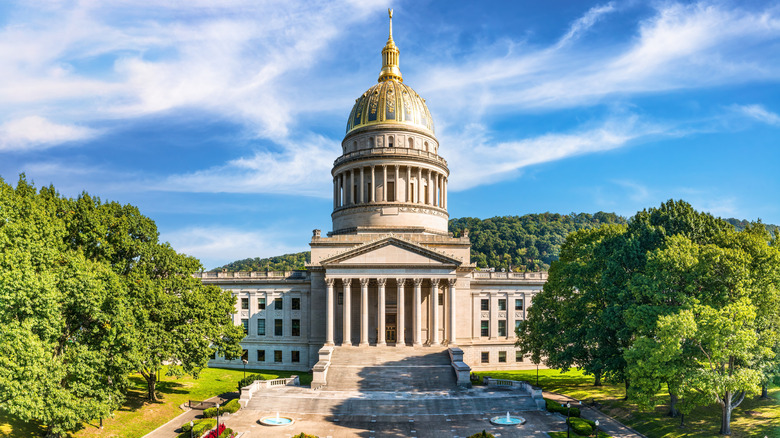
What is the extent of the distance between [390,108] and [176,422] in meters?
55.2

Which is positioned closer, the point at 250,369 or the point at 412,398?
the point at 412,398

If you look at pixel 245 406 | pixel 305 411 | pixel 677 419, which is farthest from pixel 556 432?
pixel 245 406

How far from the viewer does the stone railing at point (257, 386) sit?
155 ft

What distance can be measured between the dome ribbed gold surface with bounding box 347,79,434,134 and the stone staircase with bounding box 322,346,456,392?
37334mm

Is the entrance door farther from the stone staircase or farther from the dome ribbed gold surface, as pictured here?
the dome ribbed gold surface

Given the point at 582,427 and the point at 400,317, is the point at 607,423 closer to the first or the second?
the point at 582,427

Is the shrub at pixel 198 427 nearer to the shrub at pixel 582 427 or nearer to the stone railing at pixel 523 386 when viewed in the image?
the stone railing at pixel 523 386

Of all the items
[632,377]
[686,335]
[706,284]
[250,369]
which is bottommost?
[250,369]

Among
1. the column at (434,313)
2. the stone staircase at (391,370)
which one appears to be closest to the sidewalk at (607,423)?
the stone staircase at (391,370)

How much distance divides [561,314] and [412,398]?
16383mm

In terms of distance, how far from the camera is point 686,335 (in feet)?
111

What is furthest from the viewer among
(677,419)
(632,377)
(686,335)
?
(677,419)

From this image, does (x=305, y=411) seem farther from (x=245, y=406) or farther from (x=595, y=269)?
(x=595, y=269)

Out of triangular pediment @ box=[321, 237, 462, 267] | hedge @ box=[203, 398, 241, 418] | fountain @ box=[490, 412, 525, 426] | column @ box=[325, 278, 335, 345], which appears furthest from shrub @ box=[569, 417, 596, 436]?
column @ box=[325, 278, 335, 345]
